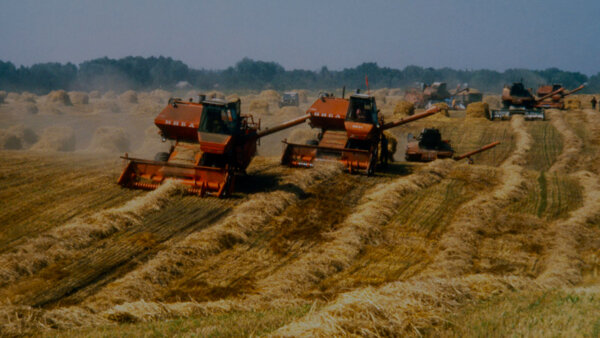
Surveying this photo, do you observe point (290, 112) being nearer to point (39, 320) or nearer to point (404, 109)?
point (404, 109)

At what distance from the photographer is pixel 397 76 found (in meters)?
175

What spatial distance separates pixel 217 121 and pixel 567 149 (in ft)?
66.4

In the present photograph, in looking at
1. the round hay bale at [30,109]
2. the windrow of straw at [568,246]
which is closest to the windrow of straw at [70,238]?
the windrow of straw at [568,246]

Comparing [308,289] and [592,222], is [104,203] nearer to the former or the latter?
[308,289]

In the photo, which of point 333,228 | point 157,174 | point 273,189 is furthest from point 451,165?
point 157,174

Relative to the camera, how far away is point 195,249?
10.2m

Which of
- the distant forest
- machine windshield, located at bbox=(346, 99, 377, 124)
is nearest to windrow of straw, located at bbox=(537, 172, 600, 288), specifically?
machine windshield, located at bbox=(346, 99, 377, 124)

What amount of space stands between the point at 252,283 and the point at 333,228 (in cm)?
367

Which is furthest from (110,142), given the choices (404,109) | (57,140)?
(404,109)

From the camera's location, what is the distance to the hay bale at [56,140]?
84.4 ft

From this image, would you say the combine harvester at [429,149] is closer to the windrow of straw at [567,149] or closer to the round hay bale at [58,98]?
the windrow of straw at [567,149]

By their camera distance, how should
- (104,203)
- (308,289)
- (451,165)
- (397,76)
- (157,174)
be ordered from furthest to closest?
1. (397,76)
2. (451,165)
3. (157,174)
4. (104,203)
5. (308,289)

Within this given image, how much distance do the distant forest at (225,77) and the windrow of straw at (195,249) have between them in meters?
106

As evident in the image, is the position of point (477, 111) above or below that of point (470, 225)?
above
